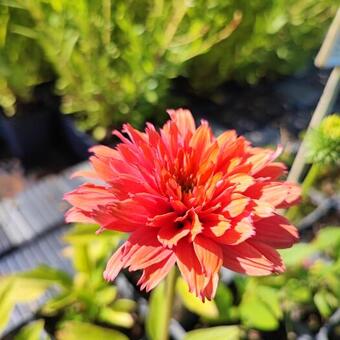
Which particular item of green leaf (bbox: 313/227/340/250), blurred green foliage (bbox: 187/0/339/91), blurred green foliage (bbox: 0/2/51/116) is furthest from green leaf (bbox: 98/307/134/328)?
blurred green foliage (bbox: 187/0/339/91)

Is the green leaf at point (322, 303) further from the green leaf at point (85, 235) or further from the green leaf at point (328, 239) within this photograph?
the green leaf at point (85, 235)

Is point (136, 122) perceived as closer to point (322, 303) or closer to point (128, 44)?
point (128, 44)

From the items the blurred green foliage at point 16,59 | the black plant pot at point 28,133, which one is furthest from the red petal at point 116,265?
the black plant pot at point 28,133

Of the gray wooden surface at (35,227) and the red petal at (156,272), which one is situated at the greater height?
the red petal at (156,272)

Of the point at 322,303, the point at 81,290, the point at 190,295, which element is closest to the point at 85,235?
the point at 81,290

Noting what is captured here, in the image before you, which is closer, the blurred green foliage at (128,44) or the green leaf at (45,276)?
the green leaf at (45,276)

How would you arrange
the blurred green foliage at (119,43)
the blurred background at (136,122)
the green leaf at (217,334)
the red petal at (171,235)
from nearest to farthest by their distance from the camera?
1. the red petal at (171,235)
2. the green leaf at (217,334)
3. the blurred background at (136,122)
4. the blurred green foliage at (119,43)
